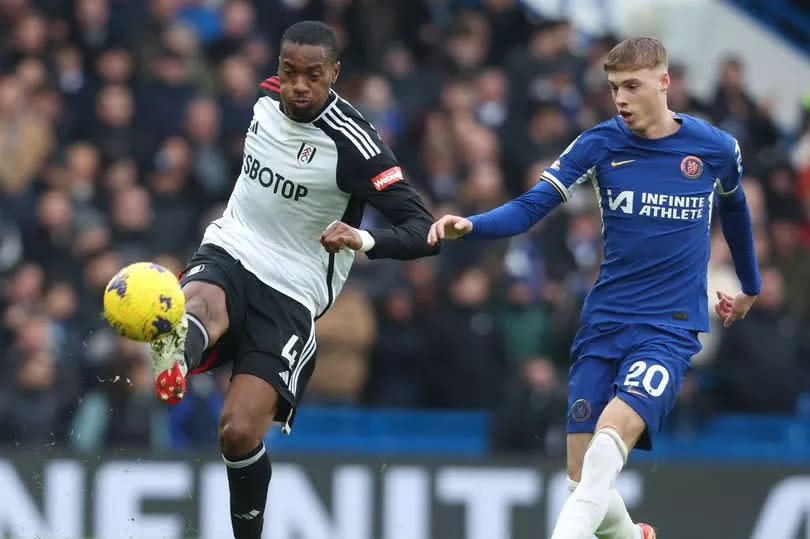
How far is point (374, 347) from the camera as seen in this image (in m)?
13.9

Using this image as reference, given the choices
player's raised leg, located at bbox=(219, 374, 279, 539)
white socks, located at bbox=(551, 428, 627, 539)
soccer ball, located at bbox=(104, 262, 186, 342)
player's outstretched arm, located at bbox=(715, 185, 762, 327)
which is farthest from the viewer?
player's outstretched arm, located at bbox=(715, 185, 762, 327)

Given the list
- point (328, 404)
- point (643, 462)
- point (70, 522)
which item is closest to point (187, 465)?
point (70, 522)

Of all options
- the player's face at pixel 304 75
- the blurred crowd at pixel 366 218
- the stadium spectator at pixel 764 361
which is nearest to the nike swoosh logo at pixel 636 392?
the player's face at pixel 304 75

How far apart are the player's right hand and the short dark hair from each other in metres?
1.08

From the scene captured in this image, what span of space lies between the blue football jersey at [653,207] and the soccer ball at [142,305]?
2.01 meters

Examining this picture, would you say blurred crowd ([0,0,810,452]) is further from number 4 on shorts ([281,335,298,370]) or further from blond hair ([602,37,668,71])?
blond hair ([602,37,668,71])

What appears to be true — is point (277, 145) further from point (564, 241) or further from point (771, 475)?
point (564, 241)

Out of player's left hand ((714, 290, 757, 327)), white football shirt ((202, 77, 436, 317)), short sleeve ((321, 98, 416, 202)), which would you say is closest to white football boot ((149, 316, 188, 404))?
white football shirt ((202, 77, 436, 317))

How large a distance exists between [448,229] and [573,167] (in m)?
0.84

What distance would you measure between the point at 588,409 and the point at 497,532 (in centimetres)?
460

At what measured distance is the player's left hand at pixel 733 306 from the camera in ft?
28.5

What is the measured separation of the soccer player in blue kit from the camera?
789 cm

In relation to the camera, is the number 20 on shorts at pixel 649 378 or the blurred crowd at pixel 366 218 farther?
the blurred crowd at pixel 366 218

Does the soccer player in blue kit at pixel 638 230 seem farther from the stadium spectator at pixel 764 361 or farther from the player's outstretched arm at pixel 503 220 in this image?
the stadium spectator at pixel 764 361
